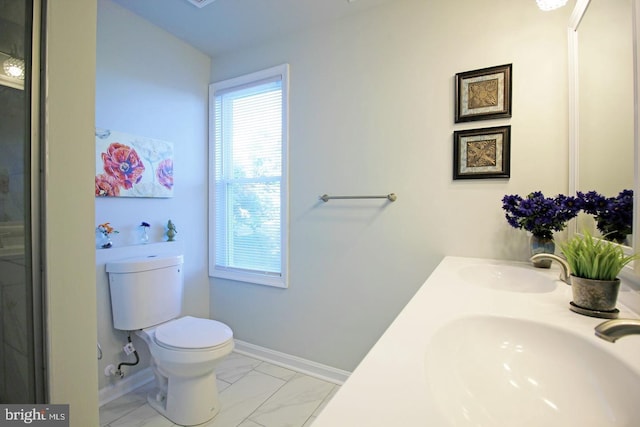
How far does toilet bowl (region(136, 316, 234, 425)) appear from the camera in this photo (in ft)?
4.54

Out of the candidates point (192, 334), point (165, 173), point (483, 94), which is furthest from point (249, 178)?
point (483, 94)

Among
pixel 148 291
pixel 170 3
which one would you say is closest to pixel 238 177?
pixel 148 291

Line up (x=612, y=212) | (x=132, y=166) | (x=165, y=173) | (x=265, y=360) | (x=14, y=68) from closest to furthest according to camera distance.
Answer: (x=612, y=212) < (x=14, y=68) < (x=132, y=166) < (x=165, y=173) < (x=265, y=360)

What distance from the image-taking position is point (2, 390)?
101 centimetres

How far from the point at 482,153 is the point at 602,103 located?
20.0 inches

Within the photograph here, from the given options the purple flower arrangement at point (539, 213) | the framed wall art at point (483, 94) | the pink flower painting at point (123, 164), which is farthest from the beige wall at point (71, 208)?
the purple flower arrangement at point (539, 213)

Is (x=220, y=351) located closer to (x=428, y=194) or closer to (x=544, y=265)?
(x=428, y=194)

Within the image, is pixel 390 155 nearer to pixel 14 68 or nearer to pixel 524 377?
pixel 524 377

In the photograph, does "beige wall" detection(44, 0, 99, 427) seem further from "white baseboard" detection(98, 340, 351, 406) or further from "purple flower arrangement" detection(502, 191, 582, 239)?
"purple flower arrangement" detection(502, 191, 582, 239)

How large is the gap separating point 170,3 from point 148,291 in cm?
178

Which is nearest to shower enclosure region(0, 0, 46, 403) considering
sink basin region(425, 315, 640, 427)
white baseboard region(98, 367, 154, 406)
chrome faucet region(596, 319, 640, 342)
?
white baseboard region(98, 367, 154, 406)

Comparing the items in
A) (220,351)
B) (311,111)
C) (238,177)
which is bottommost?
(220,351)

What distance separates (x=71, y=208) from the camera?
3.20ft

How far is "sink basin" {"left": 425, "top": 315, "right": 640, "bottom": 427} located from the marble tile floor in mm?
1247
